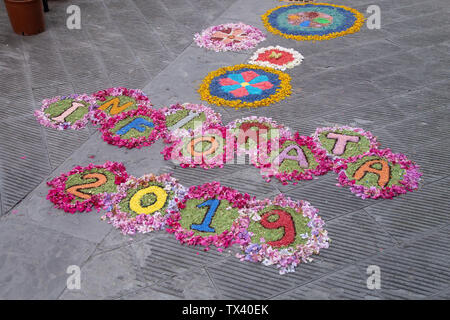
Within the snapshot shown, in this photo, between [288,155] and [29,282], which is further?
[288,155]

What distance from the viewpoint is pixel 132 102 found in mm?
5840

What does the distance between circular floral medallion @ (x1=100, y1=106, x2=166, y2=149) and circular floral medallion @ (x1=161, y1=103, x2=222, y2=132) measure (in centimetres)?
10

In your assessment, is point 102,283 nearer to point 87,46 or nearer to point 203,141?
point 203,141

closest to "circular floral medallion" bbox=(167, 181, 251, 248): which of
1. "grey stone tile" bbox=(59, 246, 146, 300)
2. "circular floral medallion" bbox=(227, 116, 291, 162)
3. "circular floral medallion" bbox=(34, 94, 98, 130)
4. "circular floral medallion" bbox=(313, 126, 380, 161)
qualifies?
"grey stone tile" bbox=(59, 246, 146, 300)

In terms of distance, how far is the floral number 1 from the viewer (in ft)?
13.2

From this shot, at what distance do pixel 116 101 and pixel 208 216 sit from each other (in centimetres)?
251

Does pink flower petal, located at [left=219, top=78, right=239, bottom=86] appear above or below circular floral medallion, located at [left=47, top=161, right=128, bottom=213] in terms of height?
above

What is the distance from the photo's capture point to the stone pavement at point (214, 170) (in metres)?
3.60

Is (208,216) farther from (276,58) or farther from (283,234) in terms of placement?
(276,58)

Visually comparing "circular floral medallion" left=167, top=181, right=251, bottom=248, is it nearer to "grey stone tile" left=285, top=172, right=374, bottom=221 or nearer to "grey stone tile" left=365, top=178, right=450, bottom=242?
"grey stone tile" left=285, top=172, right=374, bottom=221

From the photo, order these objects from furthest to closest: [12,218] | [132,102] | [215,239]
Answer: [132,102] < [12,218] < [215,239]

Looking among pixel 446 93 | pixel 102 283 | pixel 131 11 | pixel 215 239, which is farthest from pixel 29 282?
pixel 131 11

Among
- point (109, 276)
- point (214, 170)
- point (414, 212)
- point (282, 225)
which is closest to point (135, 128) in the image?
point (214, 170)

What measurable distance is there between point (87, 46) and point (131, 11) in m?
1.69
